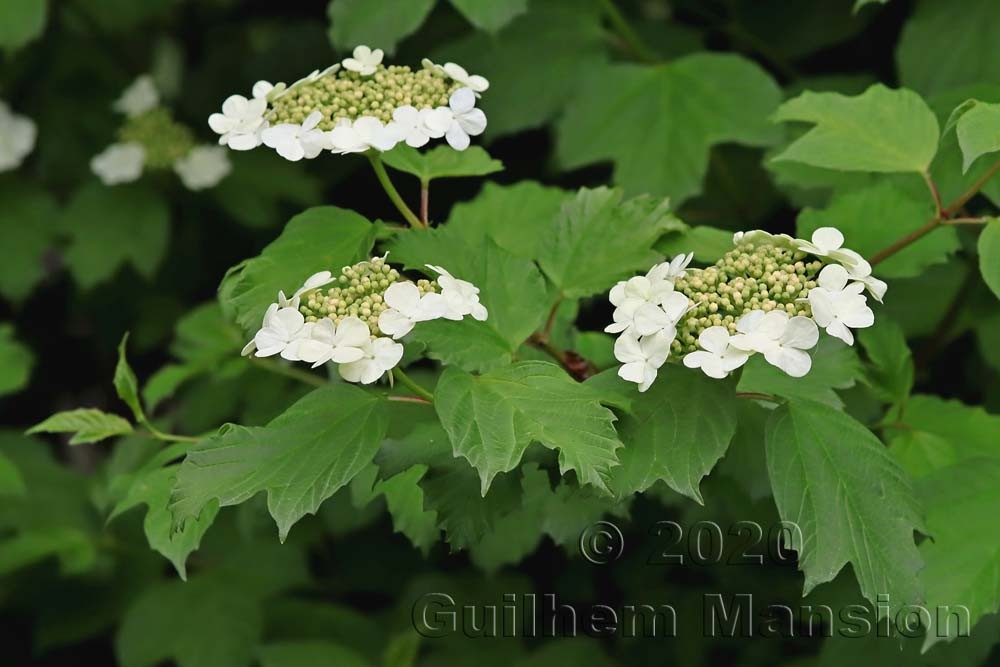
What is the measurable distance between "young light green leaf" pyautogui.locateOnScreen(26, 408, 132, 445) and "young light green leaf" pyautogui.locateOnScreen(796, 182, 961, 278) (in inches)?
44.9

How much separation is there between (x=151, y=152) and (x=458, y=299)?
1.90 metres

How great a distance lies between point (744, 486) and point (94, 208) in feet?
6.57

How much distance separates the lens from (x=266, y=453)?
1.33 meters

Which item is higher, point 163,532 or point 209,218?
point 163,532

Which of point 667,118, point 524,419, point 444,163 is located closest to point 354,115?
point 444,163

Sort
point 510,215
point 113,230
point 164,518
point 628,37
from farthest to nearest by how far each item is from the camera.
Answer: point 113,230 < point 628,37 < point 510,215 < point 164,518

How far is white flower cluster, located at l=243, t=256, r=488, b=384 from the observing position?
1.27 meters

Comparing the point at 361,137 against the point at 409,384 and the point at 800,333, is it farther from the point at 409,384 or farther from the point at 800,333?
the point at 800,333

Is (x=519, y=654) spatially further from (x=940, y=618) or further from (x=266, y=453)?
(x=266, y=453)

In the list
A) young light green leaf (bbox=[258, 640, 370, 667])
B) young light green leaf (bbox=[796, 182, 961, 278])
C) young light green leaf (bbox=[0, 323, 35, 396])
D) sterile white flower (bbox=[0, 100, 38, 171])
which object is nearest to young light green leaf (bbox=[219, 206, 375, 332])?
young light green leaf (bbox=[796, 182, 961, 278])

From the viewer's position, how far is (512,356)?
1503 millimetres

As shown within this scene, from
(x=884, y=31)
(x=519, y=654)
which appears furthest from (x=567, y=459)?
(x=884, y=31)

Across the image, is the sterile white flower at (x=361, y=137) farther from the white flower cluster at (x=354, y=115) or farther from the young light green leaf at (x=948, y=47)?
the young light green leaf at (x=948, y=47)

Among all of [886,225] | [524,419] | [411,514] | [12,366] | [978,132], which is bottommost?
[12,366]
